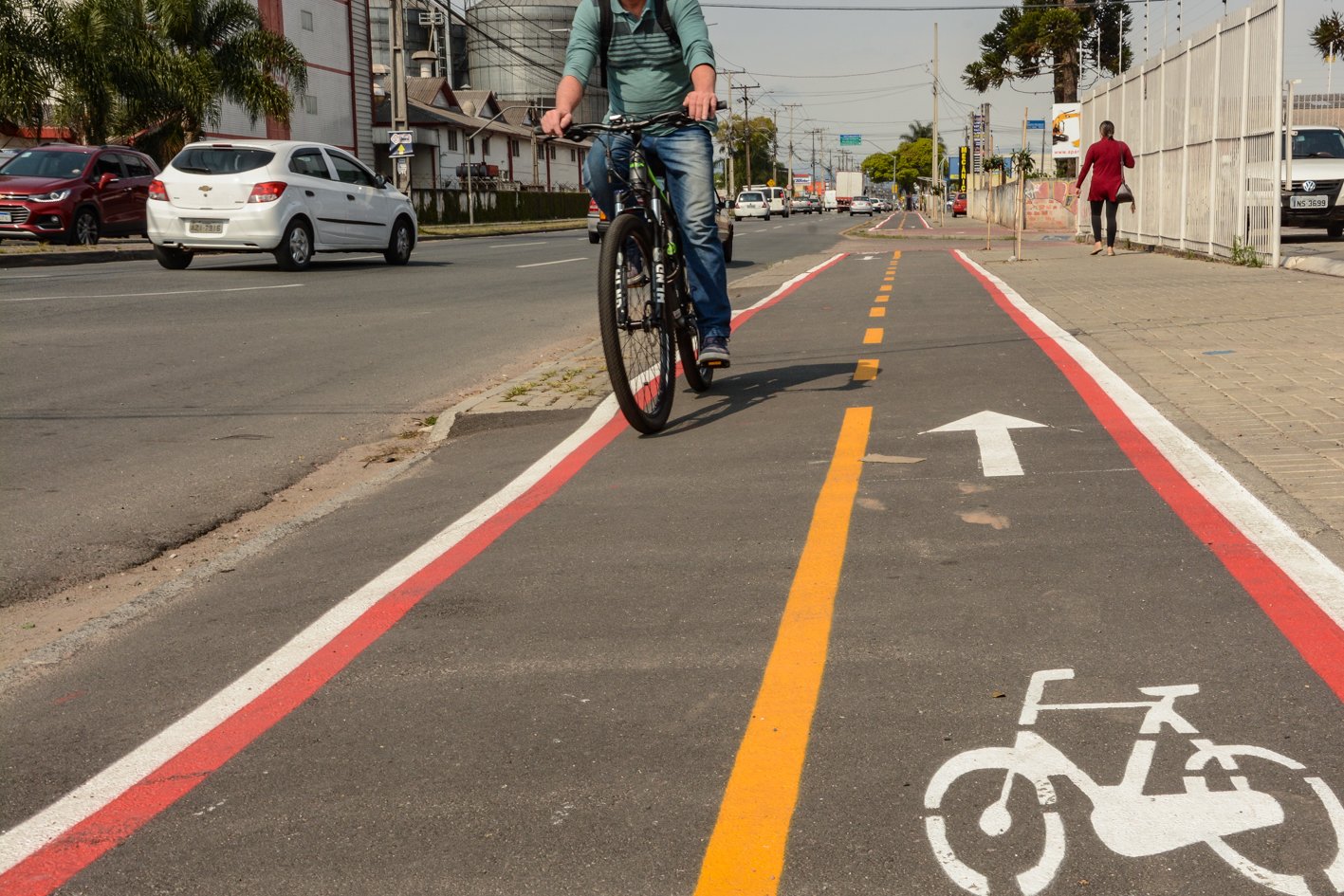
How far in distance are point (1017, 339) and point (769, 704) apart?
699cm

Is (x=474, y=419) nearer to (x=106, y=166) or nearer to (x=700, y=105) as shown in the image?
(x=700, y=105)

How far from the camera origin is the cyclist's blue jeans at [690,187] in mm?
6820

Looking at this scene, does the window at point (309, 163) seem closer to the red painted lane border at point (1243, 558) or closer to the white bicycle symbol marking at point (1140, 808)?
the red painted lane border at point (1243, 558)

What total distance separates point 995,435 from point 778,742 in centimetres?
350

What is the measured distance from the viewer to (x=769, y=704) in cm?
338

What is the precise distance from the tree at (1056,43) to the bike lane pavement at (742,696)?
49146mm

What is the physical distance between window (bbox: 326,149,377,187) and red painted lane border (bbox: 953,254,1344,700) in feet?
50.4

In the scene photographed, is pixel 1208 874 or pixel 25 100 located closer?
pixel 1208 874

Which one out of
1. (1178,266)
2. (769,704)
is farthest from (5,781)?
(1178,266)

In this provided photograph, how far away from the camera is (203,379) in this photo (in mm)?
9516

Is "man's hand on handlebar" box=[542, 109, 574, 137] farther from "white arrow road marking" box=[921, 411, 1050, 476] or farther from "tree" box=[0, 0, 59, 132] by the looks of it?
"tree" box=[0, 0, 59, 132]

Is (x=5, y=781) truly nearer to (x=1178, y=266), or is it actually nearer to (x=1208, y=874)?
(x=1208, y=874)

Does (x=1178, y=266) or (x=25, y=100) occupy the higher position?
(x=25, y=100)

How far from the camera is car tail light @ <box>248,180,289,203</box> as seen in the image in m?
19.1
